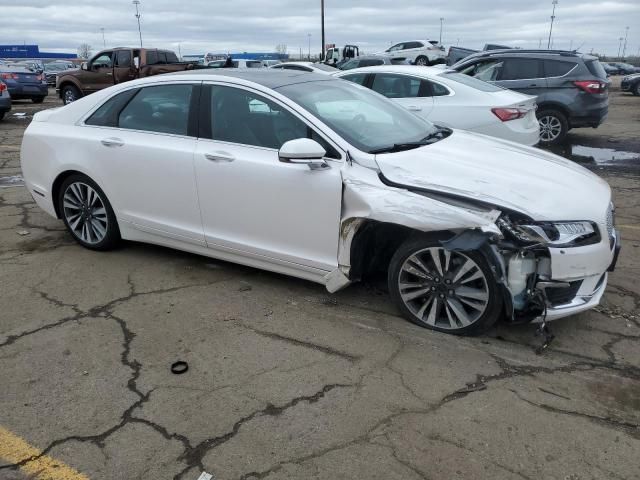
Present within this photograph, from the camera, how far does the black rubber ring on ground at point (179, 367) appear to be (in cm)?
332

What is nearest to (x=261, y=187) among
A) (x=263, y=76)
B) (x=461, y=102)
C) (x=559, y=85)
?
(x=263, y=76)

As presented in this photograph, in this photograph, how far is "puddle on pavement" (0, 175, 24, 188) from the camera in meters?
8.03

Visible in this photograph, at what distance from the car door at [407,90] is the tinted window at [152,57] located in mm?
11363

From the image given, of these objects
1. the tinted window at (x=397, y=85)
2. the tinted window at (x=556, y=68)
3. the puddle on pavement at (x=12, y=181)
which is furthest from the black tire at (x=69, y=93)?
the tinted window at (x=556, y=68)

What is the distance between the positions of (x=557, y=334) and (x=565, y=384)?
61 cm

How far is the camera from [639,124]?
14.4 metres

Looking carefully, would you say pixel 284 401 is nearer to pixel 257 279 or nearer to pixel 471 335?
pixel 471 335

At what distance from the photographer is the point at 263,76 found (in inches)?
176

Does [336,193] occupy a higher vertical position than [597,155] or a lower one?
higher

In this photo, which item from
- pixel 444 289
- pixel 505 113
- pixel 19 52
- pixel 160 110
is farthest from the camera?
pixel 19 52

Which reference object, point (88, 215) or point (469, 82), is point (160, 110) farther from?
point (469, 82)

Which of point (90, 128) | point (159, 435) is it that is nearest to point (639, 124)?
point (90, 128)

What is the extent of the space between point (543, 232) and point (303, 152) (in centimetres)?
155

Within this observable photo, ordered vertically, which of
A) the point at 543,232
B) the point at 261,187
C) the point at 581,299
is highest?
the point at 261,187
